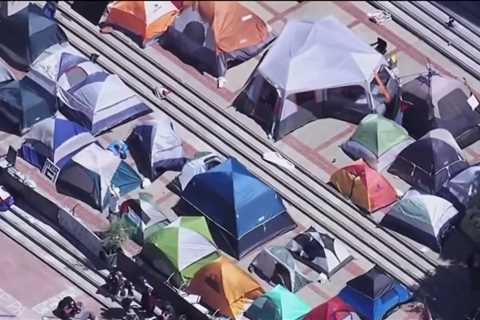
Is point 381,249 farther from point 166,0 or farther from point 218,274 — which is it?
point 166,0

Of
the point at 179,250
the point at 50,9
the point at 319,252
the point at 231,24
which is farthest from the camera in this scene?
the point at 50,9

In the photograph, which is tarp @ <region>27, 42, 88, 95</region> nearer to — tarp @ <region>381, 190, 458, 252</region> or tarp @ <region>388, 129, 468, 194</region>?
tarp @ <region>388, 129, 468, 194</region>

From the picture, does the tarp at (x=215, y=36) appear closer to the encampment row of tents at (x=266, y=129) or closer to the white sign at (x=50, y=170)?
the encampment row of tents at (x=266, y=129)

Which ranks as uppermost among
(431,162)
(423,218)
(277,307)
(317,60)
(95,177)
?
(317,60)

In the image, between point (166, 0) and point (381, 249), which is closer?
point (381, 249)

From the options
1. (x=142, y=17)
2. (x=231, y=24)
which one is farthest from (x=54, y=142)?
(x=231, y=24)

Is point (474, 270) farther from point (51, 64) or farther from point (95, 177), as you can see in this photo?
point (51, 64)

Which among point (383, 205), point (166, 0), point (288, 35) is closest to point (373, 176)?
point (383, 205)

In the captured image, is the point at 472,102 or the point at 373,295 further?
the point at 472,102
